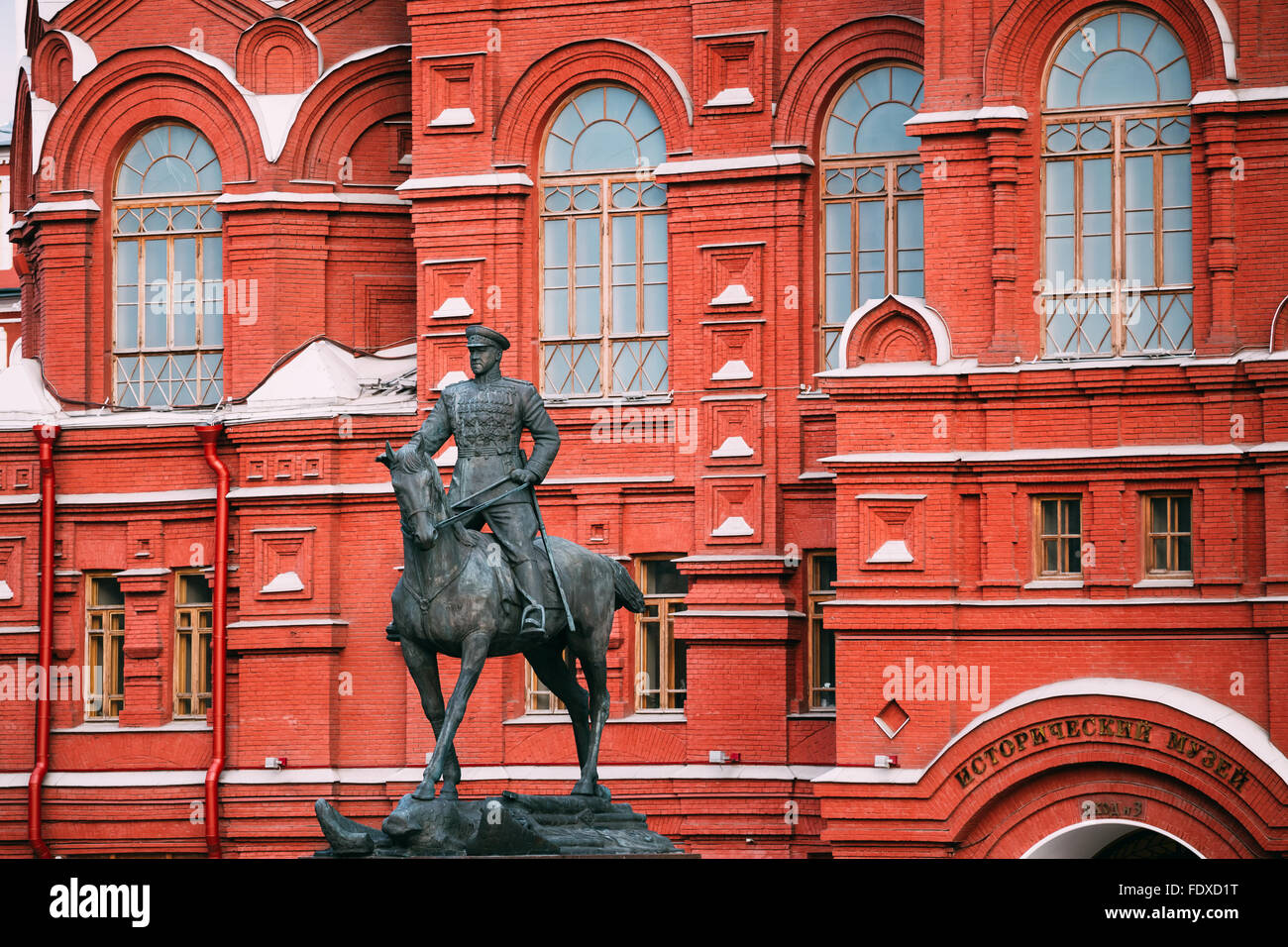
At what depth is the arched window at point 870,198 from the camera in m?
28.2

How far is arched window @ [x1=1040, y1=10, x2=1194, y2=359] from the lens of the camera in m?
26.2

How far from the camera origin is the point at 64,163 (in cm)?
3134

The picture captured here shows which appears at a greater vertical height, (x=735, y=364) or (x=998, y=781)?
(x=735, y=364)

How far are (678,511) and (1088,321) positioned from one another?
17.2 ft

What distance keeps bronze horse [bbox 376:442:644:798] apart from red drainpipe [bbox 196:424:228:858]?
918cm

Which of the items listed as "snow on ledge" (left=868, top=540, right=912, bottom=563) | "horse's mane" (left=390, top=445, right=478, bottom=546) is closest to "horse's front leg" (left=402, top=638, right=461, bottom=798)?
"horse's mane" (left=390, top=445, right=478, bottom=546)

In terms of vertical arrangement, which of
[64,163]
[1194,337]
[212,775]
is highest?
[64,163]

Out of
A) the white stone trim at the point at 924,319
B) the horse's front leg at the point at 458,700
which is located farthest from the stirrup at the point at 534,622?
the white stone trim at the point at 924,319

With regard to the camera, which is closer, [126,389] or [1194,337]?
[1194,337]

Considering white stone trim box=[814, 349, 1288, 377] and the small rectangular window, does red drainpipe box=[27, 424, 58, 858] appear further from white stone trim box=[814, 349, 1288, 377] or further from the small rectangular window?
the small rectangular window
